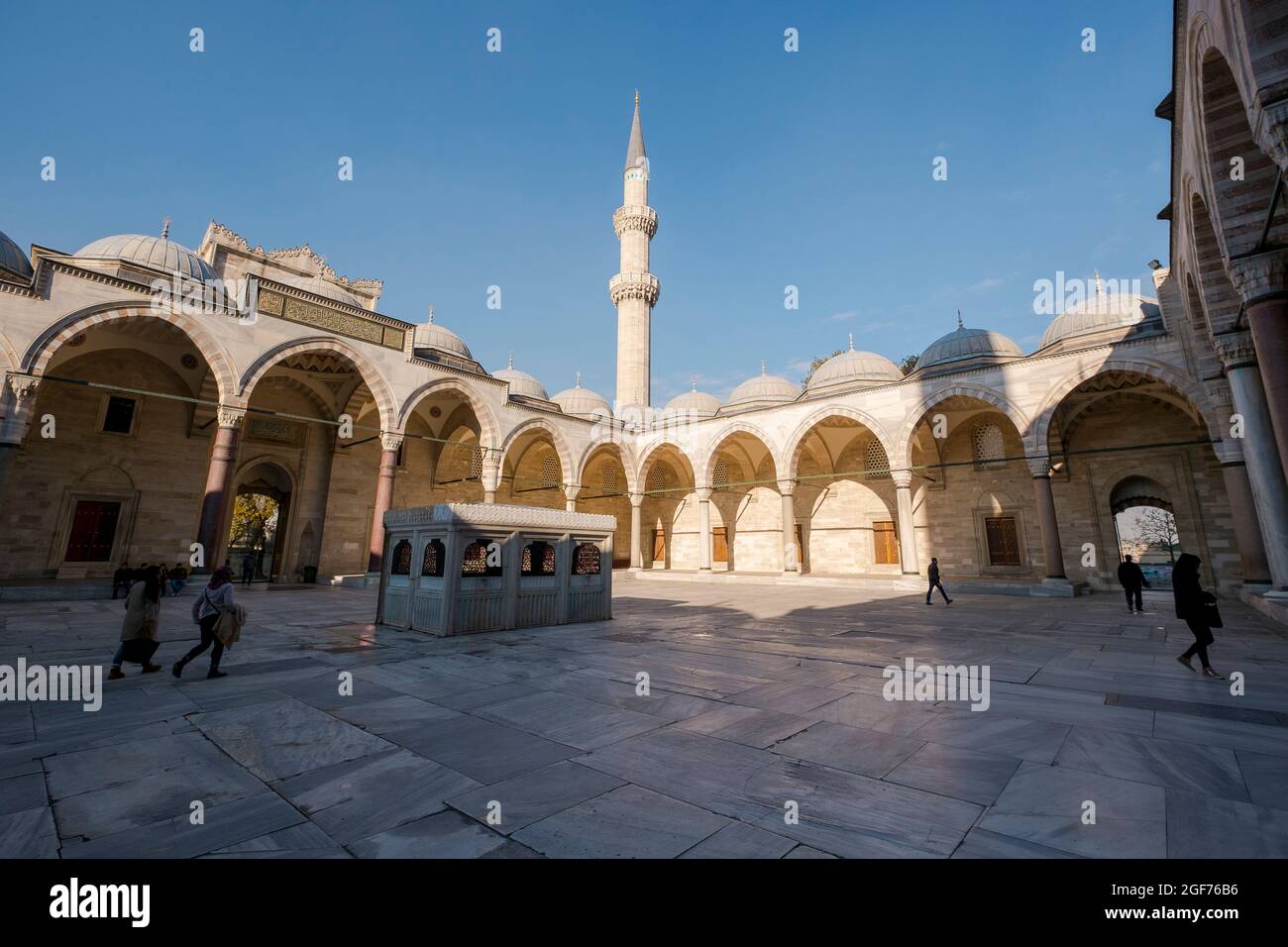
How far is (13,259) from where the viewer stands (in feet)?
44.1

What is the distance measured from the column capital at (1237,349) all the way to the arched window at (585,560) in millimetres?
11190

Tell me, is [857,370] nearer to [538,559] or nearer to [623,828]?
[538,559]

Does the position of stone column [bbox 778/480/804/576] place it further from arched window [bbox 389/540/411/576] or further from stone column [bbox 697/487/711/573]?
arched window [bbox 389/540/411/576]

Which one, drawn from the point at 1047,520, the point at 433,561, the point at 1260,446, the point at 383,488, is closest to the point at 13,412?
the point at 383,488

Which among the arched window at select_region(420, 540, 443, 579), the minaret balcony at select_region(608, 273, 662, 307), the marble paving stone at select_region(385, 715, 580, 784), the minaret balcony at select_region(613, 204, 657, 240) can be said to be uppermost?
the minaret balcony at select_region(613, 204, 657, 240)

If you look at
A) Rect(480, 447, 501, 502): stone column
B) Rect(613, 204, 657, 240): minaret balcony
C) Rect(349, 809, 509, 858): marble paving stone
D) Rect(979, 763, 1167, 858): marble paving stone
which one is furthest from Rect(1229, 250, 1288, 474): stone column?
Rect(613, 204, 657, 240): minaret balcony

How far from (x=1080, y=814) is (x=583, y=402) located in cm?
2559

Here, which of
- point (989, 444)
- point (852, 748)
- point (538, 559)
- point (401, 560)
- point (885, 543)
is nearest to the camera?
point (852, 748)

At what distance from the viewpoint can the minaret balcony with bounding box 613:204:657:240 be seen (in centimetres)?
2645

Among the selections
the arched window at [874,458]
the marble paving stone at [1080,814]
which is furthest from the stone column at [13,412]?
the arched window at [874,458]

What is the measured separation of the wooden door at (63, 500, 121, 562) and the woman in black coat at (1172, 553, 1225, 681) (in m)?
21.6
